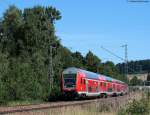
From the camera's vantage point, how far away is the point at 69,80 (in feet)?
169

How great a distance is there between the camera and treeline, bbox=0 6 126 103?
5149 centimetres

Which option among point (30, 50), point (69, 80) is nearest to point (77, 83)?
point (69, 80)

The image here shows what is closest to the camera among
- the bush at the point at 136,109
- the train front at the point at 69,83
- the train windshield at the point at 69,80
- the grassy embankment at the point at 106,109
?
the grassy embankment at the point at 106,109

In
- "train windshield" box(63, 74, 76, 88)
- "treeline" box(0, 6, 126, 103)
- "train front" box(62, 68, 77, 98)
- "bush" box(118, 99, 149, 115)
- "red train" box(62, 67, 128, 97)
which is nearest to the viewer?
"bush" box(118, 99, 149, 115)

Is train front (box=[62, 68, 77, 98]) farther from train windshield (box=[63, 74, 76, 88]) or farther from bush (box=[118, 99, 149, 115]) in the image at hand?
bush (box=[118, 99, 149, 115])

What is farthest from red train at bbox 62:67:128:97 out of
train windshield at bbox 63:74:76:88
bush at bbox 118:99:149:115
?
bush at bbox 118:99:149:115

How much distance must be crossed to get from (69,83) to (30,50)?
95.7ft

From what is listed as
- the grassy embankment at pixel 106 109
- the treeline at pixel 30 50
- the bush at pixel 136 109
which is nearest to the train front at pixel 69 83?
the treeline at pixel 30 50

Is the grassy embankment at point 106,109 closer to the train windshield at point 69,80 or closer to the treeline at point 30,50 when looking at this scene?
the train windshield at point 69,80

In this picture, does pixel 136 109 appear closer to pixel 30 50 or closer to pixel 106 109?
pixel 106 109

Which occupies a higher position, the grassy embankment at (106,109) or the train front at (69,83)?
the train front at (69,83)

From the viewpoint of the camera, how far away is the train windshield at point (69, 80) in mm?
50963

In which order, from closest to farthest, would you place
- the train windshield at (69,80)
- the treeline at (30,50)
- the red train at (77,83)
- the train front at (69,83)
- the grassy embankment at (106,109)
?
the grassy embankment at (106,109) < the red train at (77,83) < the train front at (69,83) < the train windshield at (69,80) < the treeline at (30,50)

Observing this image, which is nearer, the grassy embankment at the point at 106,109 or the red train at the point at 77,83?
the grassy embankment at the point at 106,109
